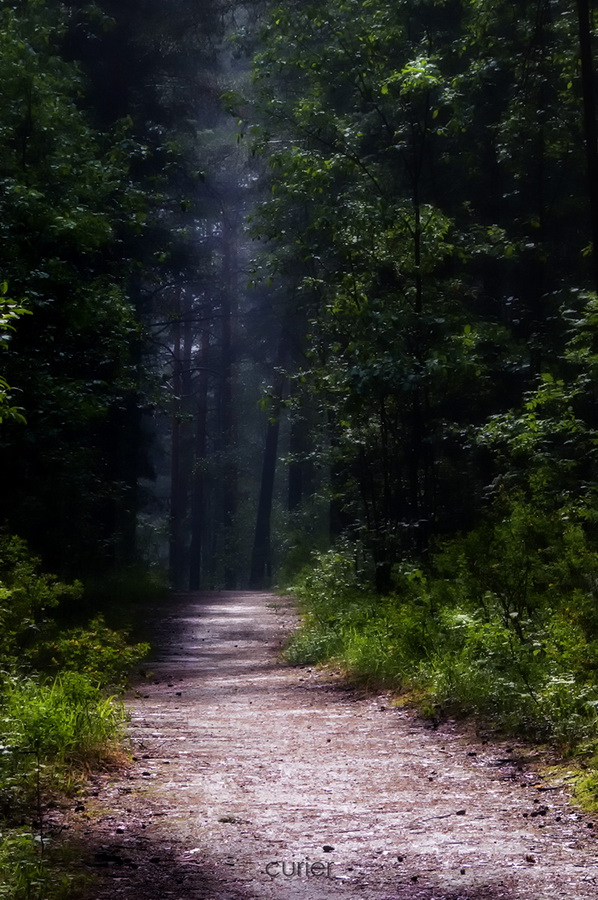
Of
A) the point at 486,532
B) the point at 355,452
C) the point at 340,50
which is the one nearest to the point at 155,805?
the point at 486,532

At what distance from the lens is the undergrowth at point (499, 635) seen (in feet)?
22.3

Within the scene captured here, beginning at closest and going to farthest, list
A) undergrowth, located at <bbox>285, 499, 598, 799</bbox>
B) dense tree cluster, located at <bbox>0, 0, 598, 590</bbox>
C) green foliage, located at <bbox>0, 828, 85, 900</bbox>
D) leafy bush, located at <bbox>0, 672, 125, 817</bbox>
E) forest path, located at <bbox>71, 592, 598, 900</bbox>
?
green foliage, located at <bbox>0, 828, 85, 900</bbox>
forest path, located at <bbox>71, 592, 598, 900</bbox>
leafy bush, located at <bbox>0, 672, 125, 817</bbox>
undergrowth, located at <bbox>285, 499, 598, 799</bbox>
dense tree cluster, located at <bbox>0, 0, 598, 590</bbox>

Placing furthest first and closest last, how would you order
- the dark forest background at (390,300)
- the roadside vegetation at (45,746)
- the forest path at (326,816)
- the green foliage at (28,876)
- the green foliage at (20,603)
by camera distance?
the dark forest background at (390,300) < the green foliage at (20,603) < the forest path at (326,816) < the roadside vegetation at (45,746) < the green foliage at (28,876)

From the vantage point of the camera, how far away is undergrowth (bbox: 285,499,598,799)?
680cm

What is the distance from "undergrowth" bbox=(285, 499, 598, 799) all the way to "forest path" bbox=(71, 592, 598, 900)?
0.36 meters

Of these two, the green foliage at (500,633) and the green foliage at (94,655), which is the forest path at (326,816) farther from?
the green foliage at (94,655)

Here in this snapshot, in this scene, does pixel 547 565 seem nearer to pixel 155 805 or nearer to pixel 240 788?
pixel 240 788

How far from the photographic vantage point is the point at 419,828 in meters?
5.00

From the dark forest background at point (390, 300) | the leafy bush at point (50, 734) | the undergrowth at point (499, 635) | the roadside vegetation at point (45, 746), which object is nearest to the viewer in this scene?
the roadside vegetation at point (45, 746)

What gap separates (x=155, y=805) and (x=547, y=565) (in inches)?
218

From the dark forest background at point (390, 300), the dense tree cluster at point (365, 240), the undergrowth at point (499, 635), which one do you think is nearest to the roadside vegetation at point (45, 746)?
the dark forest background at point (390, 300)

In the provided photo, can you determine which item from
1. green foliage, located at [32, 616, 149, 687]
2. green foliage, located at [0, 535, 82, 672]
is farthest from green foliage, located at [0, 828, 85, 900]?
green foliage, located at [32, 616, 149, 687]

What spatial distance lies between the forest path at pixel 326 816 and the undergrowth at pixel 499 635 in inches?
14.1

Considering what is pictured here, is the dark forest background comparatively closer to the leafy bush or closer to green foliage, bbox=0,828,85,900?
the leafy bush
